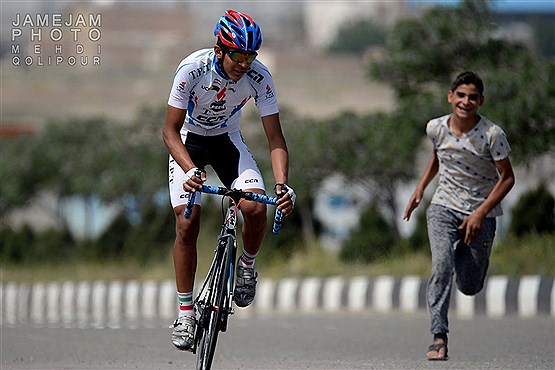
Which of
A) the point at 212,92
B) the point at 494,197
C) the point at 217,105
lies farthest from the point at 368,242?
the point at 212,92

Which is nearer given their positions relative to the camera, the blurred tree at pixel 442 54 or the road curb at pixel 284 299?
the road curb at pixel 284 299

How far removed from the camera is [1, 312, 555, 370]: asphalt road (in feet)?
33.9

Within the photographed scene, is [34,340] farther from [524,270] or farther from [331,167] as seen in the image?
[331,167]

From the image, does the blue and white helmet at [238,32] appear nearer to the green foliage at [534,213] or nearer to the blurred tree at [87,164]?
the green foliage at [534,213]

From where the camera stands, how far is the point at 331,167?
1051 inches

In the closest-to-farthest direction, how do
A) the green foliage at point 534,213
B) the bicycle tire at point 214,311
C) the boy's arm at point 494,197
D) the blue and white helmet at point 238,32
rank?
the bicycle tire at point 214,311
the blue and white helmet at point 238,32
the boy's arm at point 494,197
the green foliage at point 534,213

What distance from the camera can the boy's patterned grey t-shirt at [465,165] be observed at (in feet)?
35.3

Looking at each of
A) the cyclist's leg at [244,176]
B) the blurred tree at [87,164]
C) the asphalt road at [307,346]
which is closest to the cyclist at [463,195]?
the asphalt road at [307,346]

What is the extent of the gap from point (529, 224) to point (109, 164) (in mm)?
16495

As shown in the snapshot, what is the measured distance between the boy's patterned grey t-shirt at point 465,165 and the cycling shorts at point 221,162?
6.69 ft

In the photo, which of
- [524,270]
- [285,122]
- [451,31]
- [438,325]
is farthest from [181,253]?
[285,122]

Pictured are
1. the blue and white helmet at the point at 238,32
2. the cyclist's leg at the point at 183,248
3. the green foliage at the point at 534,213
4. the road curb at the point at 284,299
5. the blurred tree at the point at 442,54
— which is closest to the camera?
the blue and white helmet at the point at 238,32

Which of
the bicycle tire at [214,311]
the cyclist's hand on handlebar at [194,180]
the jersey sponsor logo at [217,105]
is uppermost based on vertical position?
the jersey sponsor logo at [217,105]

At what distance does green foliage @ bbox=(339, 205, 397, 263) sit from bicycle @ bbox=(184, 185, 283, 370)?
14.2 metres
